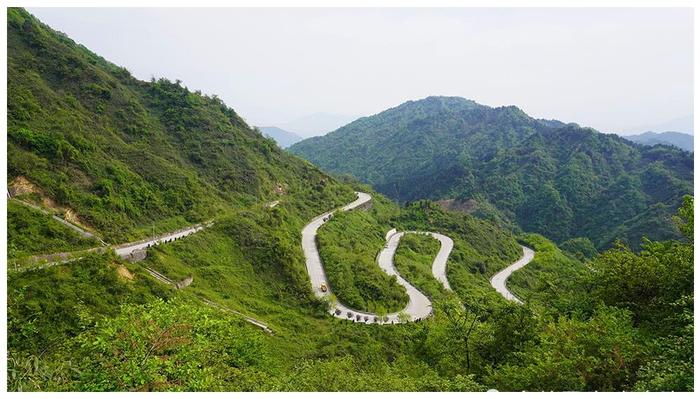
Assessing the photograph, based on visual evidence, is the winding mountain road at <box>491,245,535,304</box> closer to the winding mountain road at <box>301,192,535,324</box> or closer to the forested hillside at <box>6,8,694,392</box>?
the winding mountain road at <box>301,192,535,324</box>

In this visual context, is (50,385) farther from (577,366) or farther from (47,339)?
(577,366)

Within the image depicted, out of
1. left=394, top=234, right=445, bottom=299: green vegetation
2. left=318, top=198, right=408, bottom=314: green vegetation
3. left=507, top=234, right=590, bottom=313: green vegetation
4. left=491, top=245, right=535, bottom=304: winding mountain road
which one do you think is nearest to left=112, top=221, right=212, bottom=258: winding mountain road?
left=318, top=198, right=408, bottom=314: green vegetation

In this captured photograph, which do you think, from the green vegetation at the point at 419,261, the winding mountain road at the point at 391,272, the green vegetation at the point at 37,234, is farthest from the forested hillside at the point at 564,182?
the green vegetation at the point at 37,234

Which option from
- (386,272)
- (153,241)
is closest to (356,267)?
(386,272)

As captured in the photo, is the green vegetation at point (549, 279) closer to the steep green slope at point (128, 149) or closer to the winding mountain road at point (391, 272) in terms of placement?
the winding mountain road at point (391, 272)

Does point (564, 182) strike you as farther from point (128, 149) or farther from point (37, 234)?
point (37, 234)
